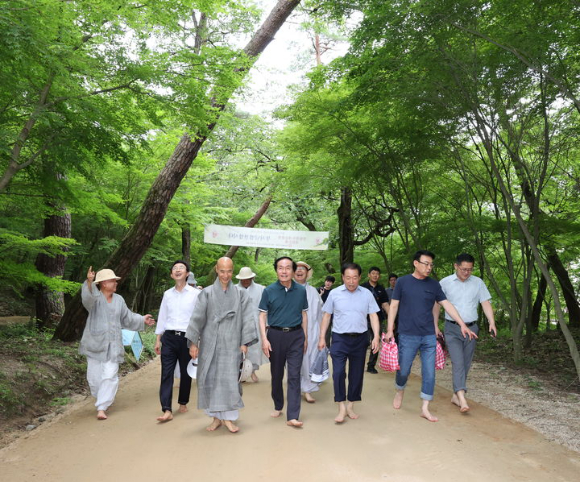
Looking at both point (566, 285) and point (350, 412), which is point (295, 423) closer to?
point (350, 412)

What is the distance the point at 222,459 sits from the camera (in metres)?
3.84

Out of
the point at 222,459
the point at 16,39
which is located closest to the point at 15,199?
the point at 16,39

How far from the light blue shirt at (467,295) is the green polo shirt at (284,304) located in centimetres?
181

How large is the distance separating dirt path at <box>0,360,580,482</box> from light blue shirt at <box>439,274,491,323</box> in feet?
3.67

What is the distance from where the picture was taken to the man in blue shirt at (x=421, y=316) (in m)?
5.27

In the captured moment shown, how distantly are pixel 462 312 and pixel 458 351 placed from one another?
1.50ft

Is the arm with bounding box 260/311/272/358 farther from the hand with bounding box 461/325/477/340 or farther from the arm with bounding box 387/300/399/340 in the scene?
Answer: the hand with bounding box 461/325/477/340

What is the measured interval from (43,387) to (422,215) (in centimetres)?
998

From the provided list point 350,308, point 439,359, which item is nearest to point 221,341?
point 350,308

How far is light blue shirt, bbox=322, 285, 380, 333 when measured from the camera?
16.7 ft

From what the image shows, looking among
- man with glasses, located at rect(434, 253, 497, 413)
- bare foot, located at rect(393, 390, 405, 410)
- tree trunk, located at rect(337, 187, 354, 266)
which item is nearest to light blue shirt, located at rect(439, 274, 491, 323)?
man with glasses, located at rect(434, 253, 497, 413)

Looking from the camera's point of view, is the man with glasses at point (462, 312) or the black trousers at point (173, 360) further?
the man with glasses at point (462, 312)

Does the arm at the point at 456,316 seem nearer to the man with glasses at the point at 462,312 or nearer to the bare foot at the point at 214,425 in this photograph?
the man with glasses at the point at 462,312

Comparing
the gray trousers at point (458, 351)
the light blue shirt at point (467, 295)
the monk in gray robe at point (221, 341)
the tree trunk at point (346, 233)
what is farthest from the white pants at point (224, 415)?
the tree trunk at point (346, 233)
